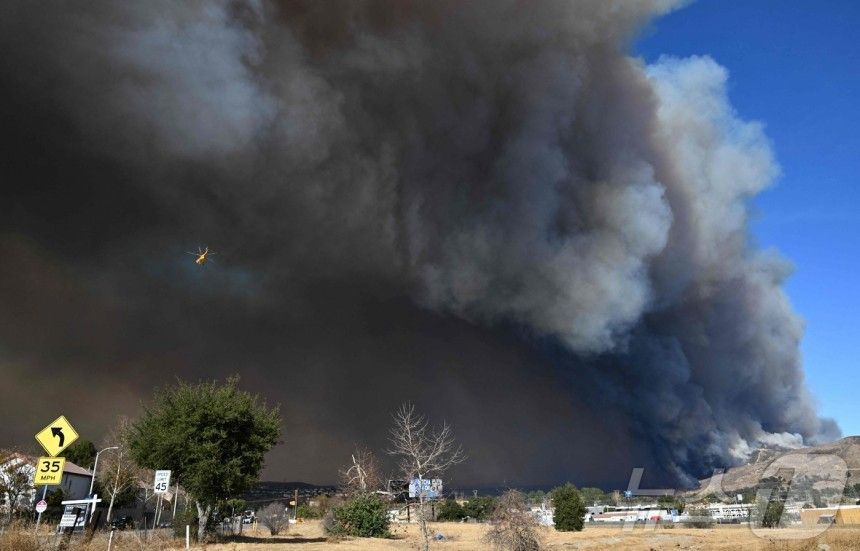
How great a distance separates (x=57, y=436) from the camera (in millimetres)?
14664

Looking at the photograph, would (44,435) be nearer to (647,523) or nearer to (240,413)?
(240,413)

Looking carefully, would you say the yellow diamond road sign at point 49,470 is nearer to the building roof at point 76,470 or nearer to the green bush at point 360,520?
the green bush at point 360,520

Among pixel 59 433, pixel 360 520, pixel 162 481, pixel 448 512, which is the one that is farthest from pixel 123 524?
pixel 448 512

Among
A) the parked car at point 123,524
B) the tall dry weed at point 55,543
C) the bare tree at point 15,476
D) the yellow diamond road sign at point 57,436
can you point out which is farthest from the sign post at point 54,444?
the bare tree at point 15,476

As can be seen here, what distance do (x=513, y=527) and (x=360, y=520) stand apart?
70.4ft

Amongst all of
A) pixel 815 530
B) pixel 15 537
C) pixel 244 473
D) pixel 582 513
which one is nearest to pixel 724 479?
pixel 582 513

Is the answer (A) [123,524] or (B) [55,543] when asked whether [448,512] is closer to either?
(A) [123,524]

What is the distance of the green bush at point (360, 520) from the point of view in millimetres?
40625

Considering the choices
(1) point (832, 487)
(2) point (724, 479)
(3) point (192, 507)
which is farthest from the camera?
(2) point (724, 479)

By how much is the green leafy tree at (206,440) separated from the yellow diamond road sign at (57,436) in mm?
12353

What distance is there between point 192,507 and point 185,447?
9047 mm

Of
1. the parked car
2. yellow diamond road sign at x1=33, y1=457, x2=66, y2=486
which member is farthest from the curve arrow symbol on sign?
the parked car

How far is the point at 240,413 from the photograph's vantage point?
2859cm

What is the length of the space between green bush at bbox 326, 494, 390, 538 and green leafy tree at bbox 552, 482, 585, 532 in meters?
17.0
